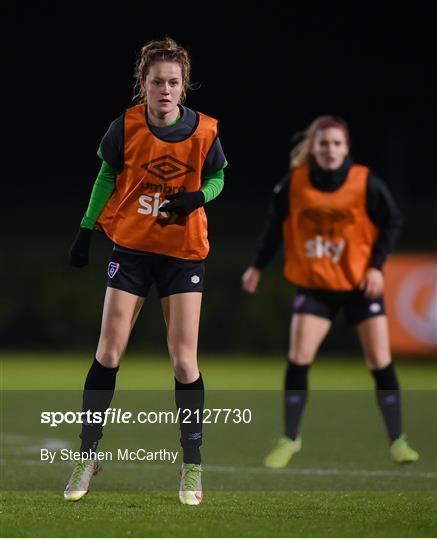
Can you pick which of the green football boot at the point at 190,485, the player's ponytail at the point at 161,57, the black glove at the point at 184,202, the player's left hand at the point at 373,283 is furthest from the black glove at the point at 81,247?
the player's left hand at the point at 373,283

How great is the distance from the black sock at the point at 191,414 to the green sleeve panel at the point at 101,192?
35.9 inches

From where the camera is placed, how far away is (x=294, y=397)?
7.81 metres

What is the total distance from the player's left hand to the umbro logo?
232cm

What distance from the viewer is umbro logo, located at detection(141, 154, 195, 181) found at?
5.80 metres

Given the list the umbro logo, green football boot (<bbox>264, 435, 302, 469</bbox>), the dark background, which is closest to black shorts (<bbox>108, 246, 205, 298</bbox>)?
the umbro logo

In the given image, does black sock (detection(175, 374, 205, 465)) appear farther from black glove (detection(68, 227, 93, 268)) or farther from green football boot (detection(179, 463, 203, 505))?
black glove (detection(68, 227, 93, 268))

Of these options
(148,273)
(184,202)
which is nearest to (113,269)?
(148,273)

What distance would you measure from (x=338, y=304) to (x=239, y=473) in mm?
1414

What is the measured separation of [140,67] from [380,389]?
10.2ft

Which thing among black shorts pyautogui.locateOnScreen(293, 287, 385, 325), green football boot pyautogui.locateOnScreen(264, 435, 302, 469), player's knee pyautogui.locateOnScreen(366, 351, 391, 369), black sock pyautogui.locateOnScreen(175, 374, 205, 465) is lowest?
green football boot pyautogui.locateOnScreen(264, 435, 302, 469)

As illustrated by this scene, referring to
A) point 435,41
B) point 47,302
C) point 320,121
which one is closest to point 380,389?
point 320,121

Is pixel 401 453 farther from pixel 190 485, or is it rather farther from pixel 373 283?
pixel 190 485

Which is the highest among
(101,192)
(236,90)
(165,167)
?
(165,167)

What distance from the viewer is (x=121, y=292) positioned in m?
5.84
